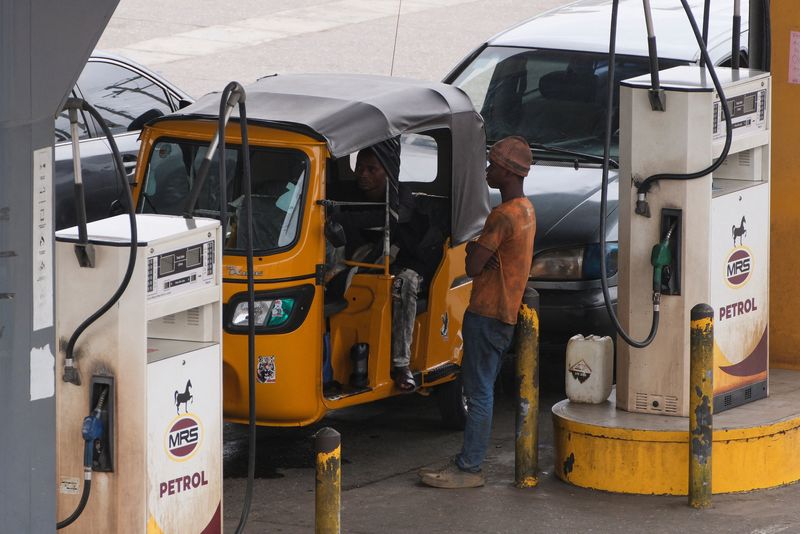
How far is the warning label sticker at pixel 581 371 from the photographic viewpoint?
807 centimetres

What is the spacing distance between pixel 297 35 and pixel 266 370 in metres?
14.4

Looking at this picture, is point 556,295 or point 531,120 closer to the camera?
point 556,295

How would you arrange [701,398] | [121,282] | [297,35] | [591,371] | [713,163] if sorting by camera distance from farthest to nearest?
[297,35] < [591,371] < [713,163] < [701,398] < [121,282]

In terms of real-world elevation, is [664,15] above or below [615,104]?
above

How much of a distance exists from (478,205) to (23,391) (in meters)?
4.18

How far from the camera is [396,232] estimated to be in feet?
27.9

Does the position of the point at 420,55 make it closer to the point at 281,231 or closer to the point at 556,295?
the point at 556,295

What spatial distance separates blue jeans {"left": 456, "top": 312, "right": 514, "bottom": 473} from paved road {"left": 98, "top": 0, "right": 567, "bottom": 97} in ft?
35.2

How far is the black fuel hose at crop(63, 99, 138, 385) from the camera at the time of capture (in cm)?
566

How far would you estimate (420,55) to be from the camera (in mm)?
20859

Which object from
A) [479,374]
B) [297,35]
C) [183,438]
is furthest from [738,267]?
[297,35]

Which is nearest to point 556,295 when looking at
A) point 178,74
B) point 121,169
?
point 121,169

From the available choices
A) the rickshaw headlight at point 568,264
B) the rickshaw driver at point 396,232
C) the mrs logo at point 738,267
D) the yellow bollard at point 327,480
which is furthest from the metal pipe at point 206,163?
the rickshaw headlight at point 568,264

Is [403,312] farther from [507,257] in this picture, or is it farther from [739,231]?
[739,231]
